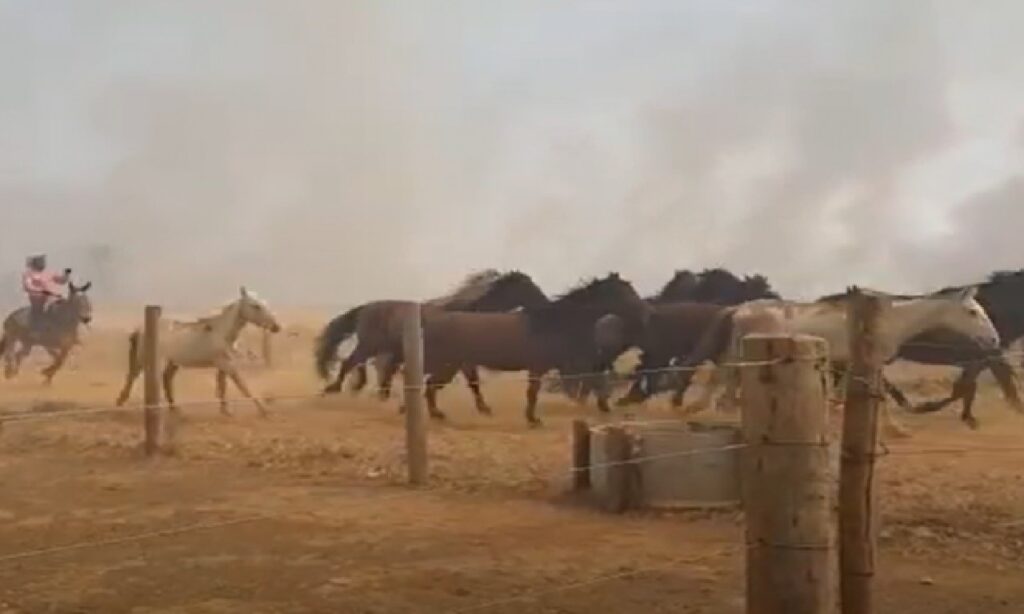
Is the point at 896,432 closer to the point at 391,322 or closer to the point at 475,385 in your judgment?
the point at 475,385

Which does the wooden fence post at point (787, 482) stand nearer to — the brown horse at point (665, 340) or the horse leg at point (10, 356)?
the brown horse at point (665, 340)

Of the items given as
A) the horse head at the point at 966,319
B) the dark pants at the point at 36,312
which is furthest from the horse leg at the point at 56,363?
the horse head at the point at 966,319

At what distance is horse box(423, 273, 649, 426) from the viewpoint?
16047 mm

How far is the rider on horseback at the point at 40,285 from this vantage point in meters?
22.3

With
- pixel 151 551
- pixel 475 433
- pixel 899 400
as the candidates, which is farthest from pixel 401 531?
pixel 899 400

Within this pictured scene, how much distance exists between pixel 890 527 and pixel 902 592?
1.42 metres

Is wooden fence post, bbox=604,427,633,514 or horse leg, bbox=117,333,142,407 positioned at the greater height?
horse leg, bbox=117,333,142,407

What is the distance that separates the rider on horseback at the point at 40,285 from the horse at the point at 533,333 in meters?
8.86

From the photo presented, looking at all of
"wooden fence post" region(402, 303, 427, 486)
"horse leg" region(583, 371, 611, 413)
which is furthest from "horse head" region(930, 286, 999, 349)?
"wooden fence post" region(402, 303, 427, 486)

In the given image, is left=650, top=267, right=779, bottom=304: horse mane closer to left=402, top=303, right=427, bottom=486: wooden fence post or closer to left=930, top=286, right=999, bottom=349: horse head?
left=930, top=286, right=999, bottom=349: horse head

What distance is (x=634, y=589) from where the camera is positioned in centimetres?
607

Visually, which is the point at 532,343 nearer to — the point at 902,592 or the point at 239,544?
the point at 239,544

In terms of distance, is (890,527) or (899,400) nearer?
(890,527)

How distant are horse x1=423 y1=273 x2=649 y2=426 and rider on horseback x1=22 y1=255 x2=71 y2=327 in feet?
29.1
